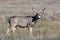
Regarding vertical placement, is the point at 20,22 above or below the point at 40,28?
above

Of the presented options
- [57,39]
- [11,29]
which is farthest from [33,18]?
[57,39]

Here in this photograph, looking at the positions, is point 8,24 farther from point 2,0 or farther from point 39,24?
point 2,0

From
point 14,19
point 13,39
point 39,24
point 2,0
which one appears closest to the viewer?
point 13,39

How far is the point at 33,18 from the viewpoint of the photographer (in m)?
18.8

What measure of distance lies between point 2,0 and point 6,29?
51020 mm

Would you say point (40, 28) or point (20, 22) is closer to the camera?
point (20, 22)

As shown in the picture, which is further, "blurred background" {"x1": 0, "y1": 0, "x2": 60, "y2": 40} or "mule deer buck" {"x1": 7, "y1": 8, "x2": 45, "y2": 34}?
"mule deer buck" {"x1": 7, "y1": 8, "x2": 45, "y2": 34}

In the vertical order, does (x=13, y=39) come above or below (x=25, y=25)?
above

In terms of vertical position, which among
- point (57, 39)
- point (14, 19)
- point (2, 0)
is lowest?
point (2, 0)

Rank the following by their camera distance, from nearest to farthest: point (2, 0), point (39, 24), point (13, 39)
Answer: point (13, 39)
point (39, 24)
point (2, 0)

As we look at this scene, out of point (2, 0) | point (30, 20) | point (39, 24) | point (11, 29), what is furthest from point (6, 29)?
point (2, 0)

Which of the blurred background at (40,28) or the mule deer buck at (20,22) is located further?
the mule deer buck at (20,22)

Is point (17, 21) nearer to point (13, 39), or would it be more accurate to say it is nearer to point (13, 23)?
point (13, 23)

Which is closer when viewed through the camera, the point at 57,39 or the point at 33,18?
the point at 57,39
